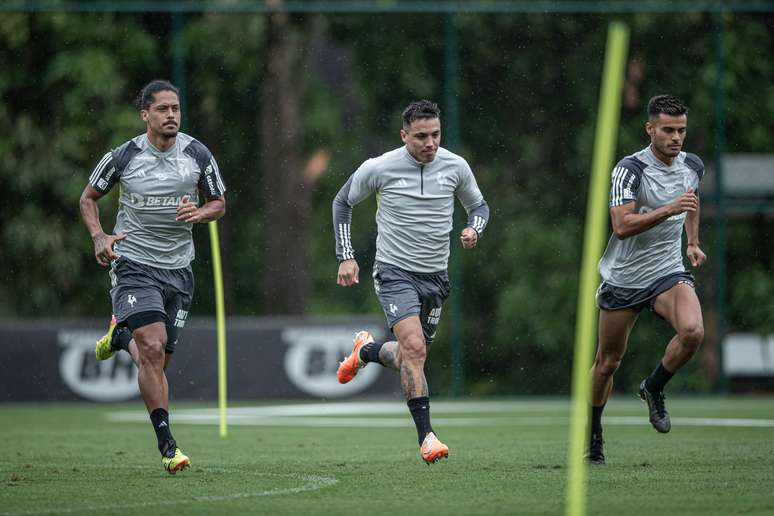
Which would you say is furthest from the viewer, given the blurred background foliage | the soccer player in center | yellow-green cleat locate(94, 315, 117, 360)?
the blurred background foliage

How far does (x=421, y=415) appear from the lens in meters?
8.45

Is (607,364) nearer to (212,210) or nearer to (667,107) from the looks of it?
(667,107)

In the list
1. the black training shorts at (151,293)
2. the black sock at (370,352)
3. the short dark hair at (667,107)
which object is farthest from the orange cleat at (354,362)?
the short dark hair at (667,107)

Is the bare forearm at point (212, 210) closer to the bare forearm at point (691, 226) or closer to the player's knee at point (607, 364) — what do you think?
the player's knee at point (607, 364)

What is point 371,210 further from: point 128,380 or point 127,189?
point 127,189

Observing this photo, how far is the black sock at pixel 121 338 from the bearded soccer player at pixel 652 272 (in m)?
2.98

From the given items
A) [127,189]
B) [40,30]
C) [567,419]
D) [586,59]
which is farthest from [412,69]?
[127,189]

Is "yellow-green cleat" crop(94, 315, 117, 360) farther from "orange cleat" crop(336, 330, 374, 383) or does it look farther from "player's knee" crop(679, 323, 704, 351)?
"player's knee" crop(679, 323, 704, 351)

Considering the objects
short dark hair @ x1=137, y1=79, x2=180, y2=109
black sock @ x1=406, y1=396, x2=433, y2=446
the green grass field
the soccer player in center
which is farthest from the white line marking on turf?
short dark hair @ x1=137, y1=79, x2=180, y2=109

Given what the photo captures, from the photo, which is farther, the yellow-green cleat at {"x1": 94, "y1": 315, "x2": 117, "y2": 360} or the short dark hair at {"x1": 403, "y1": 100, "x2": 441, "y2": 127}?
the yellow-green cleat at {"x1": 94, "y1": 315, "x2": 117, "y2": 360}

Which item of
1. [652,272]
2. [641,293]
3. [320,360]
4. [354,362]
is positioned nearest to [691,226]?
[652,272]

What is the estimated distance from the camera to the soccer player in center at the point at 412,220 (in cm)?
892

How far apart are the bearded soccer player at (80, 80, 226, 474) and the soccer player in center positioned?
3.13 ft

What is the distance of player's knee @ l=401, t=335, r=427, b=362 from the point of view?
28.4 feet
